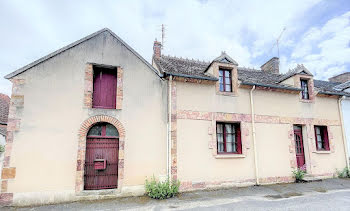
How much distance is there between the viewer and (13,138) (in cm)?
614

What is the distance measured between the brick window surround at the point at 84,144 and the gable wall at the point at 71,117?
0.13 metres

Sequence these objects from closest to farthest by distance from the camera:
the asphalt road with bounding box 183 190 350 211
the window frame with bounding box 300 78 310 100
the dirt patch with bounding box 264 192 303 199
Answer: the asphalt road with bounding box 183 190 350 211 → the dirt patch with bounding box 264 192 303 199 → the window frame with bounding box 300 78 310 100

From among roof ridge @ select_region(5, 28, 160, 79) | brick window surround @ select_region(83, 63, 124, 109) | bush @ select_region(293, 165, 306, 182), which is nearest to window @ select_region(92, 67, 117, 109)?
brick window surround @ select_region(83, 63, 124, 109)

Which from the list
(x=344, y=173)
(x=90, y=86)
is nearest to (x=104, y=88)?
(x=90, y=86)

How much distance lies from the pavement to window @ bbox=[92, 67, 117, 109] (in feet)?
11.0

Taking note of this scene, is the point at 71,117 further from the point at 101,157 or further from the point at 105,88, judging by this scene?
the point at 101,157

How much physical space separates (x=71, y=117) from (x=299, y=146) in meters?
10.4

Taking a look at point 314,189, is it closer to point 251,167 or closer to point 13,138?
point 251,167

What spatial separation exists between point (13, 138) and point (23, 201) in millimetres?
1955

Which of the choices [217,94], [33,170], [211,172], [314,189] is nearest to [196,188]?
[211,172]

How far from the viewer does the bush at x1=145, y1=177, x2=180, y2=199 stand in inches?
263

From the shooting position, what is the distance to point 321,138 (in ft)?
34.1

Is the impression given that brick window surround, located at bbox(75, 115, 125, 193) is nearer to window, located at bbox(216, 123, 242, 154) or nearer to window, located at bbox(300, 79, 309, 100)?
window, located at bbox(216, 123, 242, 154)

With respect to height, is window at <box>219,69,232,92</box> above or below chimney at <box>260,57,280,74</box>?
below
